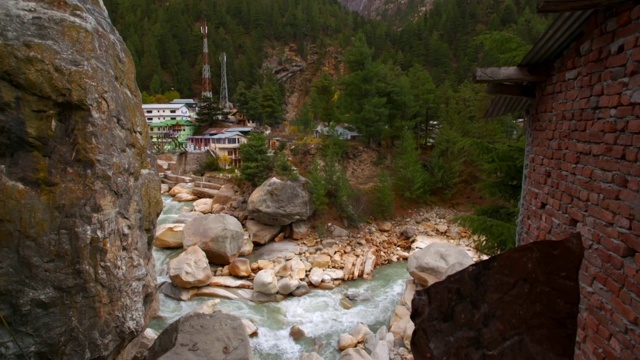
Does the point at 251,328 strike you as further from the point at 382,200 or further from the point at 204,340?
the point at 382,200

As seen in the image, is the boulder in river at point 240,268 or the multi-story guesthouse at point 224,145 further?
the multi-story guesthouse at point 224,145

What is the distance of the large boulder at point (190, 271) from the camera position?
34.4 ft

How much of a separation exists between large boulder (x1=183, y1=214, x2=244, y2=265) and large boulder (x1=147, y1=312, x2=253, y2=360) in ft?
18.9

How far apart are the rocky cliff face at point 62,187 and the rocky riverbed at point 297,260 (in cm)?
412

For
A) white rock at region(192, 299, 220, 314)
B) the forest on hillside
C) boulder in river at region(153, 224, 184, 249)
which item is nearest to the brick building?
the forest on hillside

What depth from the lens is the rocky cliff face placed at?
4.68m

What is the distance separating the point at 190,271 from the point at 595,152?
10612mm

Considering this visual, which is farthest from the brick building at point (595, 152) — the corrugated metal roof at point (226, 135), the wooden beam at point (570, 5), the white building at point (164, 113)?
the white building at point (164, 113)

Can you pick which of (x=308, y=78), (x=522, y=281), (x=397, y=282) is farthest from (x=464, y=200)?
(x=308, y=78)

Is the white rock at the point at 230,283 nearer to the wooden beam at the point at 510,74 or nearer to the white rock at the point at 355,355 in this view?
the white rock at the point at 355,355

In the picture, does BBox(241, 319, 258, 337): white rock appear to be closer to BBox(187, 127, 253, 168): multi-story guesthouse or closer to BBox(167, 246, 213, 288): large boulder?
BBox(167, 246, 213, 288): large boulder

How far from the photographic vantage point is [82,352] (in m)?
5.25

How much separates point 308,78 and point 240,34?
13962 millimetres

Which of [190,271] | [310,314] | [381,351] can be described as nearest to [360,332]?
[381,351]
